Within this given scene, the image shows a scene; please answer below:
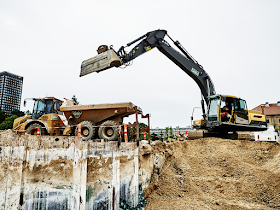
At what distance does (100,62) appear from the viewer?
9914mm

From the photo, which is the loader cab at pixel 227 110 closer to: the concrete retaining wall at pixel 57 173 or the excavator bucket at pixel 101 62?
the excavator bucket at pixel 101 62

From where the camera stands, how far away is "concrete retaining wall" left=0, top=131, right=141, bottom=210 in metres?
4.15

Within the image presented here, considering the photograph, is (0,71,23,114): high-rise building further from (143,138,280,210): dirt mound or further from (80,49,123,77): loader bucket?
(143,138,280,210): dirt mound

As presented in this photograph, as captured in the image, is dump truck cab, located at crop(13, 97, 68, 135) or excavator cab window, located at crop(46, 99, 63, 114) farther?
excavator cab window, located at crop(46, 99, 63, 114)

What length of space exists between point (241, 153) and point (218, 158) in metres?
1.41

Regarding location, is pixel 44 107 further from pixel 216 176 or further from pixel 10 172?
pixel 216 176

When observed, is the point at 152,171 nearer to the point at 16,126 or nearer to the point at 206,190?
the point at 206,190

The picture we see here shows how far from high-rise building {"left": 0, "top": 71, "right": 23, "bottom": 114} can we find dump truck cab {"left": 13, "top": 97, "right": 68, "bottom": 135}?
51.2 metres

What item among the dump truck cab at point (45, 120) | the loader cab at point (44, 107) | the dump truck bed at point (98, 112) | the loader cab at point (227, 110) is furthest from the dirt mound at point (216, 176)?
the loader cab at point (44, 107)

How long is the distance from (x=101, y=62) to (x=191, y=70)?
6246mm

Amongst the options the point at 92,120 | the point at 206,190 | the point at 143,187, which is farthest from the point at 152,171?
the point at 92,120

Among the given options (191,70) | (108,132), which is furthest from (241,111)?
(108,132)

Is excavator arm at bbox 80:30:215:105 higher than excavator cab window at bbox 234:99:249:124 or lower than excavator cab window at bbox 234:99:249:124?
higher

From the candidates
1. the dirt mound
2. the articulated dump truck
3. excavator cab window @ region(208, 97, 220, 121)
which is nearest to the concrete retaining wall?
the articulated dump truck
